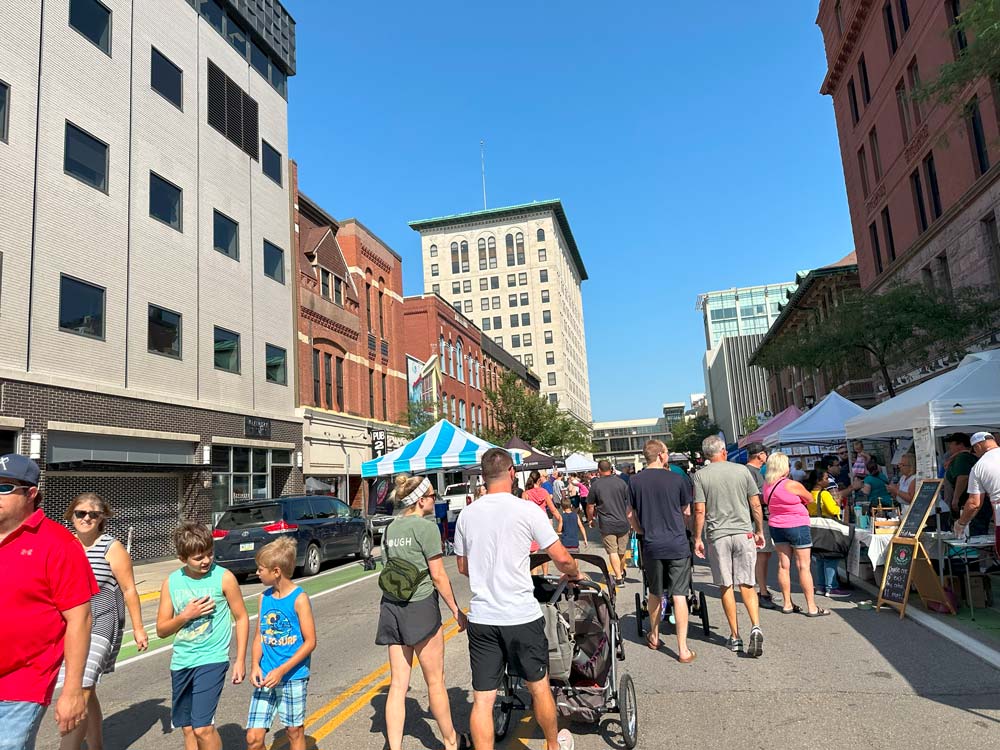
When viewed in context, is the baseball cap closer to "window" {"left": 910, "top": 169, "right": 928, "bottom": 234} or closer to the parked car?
the parked car

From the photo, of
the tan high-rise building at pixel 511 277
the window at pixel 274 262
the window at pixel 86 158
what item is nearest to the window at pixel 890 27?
the window at pixel 274 262

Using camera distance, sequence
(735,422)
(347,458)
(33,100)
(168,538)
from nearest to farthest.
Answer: (33,100), (168,538), (347,458), (735,422)

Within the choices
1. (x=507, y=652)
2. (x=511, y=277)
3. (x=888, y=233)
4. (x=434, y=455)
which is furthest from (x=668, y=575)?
(x=511, y=277)

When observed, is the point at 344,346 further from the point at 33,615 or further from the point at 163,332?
the point at 33,615

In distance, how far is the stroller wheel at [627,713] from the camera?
4.72 meters

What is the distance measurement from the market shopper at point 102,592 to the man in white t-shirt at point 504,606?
2156 mm

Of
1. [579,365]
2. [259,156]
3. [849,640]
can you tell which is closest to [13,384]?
[259,156]

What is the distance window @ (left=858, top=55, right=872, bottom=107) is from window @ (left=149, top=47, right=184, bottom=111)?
1084 inches

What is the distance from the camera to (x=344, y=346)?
1283 inches

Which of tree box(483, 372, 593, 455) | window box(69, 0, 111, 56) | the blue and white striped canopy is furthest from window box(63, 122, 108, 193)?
tree box(483, 372, 593, 455)

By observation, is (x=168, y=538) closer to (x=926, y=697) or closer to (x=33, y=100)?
(x=33, y=100)

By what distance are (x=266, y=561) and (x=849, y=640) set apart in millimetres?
5842

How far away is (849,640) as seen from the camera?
7.40 m

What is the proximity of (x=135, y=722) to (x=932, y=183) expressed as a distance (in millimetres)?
29169
